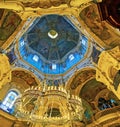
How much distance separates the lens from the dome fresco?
65.8 ft

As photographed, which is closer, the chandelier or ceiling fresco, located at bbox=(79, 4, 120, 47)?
the chandelier

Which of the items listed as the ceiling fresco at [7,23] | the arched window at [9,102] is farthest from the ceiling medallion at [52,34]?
the ceiling fresco at [7,23]

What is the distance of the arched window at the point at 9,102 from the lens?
59.4ft

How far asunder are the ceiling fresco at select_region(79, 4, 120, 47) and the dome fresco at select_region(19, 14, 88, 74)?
4636 mm

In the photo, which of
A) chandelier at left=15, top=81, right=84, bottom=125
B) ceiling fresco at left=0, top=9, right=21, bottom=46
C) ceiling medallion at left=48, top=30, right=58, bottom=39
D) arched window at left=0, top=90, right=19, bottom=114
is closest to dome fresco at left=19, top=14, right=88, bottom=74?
ceiling medallion at left=48, top=30, right=58, bottom=39

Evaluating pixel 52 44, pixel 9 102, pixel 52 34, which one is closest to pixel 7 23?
pixel 9 102

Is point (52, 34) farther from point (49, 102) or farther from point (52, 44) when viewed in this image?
point (49, 102)

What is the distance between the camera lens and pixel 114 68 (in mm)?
14844

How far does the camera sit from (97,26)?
1435 cm

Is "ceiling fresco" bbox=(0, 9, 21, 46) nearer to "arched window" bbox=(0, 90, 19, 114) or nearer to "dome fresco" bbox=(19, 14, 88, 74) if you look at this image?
"dome fresco" bbox=(19, 14, 88, 74)

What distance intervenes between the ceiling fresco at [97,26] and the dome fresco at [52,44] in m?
4.64

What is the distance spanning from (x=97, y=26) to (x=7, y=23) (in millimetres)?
4604

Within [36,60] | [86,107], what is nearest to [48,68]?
[36,60]

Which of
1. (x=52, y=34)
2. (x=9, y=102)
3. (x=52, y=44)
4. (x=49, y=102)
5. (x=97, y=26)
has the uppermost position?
(x=52, y=34)
